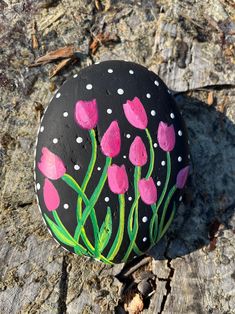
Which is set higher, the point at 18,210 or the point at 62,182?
the point at 62,182

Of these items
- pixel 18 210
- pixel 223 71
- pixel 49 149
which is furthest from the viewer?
pixel 223 71

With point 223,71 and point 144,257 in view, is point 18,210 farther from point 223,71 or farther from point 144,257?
point 223,71

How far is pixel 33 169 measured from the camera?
2.32 meters

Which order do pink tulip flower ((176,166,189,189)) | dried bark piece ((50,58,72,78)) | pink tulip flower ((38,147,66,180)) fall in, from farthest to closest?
dried bark piece ((50,58,72,78))
pink tulip flower ((176,166,189,189))
pink tulip flower ((38,147,66,180))

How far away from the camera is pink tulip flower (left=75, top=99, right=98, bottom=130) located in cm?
207

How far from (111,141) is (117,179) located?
14 centimetres

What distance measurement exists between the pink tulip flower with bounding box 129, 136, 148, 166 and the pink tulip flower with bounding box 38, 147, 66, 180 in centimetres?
25

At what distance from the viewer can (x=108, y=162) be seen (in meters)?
2.09

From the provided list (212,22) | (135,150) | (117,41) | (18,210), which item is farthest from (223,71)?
(18,210)

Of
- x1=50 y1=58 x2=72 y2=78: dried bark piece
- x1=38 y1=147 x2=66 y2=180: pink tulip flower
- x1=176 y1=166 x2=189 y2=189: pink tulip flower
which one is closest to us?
x1=38 y1=147 x2=66 y2=180: pink tulip flower

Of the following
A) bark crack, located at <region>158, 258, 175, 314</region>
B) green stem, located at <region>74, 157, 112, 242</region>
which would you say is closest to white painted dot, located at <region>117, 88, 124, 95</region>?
green stem, located at <region>74, 157, 112, 242</region>

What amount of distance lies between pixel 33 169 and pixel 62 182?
0.29m

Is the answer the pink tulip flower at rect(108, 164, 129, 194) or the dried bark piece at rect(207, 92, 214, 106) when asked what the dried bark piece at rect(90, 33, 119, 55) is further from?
the pink tulip flower at rect(108, 164, 129, 194)

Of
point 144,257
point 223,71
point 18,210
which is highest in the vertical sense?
point 223,71
